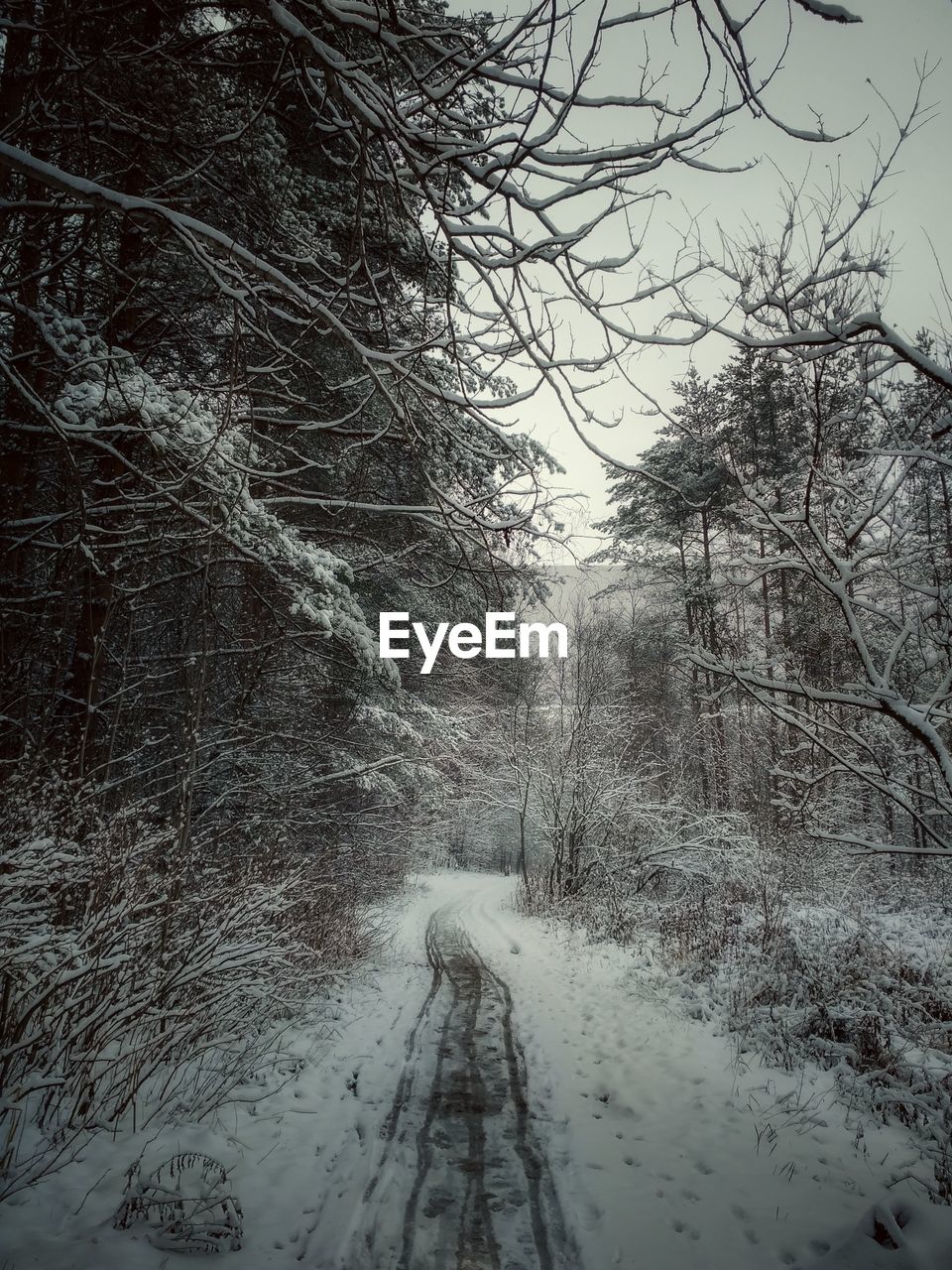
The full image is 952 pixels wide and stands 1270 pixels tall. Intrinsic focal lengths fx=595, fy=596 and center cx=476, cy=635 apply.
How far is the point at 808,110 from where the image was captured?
2508 mm

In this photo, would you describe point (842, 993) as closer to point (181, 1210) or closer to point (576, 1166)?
point (576, 1166)

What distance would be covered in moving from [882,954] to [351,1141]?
20.6ft

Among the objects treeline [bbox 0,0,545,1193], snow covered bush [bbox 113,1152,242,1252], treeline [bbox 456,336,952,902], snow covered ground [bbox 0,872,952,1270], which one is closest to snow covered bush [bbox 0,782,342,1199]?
treeline [bbox 0,0,545,1193]

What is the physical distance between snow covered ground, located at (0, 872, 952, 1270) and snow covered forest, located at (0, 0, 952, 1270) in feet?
0.09

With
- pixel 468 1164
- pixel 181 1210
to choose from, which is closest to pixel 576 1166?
pixel 468 1164

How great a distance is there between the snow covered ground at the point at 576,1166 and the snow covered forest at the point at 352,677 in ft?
0.09

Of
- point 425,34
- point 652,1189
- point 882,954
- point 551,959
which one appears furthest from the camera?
point 551,959

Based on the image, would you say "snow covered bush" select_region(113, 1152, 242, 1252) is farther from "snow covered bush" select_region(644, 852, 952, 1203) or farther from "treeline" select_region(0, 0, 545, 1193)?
"snow covered bush" select_region(644, 852, 952, 1203)

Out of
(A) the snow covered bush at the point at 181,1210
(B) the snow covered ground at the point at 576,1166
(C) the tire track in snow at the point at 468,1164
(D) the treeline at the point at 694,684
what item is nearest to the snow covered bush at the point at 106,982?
(B) the snow covered ground at the point at 576,1166

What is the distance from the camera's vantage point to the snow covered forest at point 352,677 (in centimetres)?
242

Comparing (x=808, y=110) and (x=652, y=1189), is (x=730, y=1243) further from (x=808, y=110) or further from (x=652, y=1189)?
(x=808, y=110)

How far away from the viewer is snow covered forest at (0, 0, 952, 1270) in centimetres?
242

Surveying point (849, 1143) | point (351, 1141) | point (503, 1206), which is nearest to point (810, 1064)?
point (849, 1143)

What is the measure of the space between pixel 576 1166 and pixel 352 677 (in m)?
6.45
